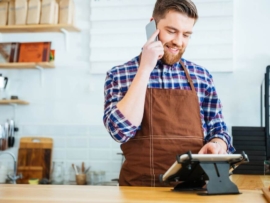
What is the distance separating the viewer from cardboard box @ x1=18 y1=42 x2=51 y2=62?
4.69 metres

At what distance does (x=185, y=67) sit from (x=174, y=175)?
0.75 metres

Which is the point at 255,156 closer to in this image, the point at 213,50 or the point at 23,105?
the point at 213,50

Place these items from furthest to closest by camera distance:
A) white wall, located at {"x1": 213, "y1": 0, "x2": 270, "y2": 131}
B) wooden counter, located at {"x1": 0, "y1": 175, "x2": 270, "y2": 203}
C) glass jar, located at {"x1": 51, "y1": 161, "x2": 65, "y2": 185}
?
glass jar, located at {"x1": 51, "y1": 161, "x2": 65, "y2": 185}, white wall, located at {"x1": 213, "y1": 0, "x2": 270, "y2": 131}, wooden counter, located at {"x1": 0, "y1": 175, "x2": 270, "y2": 203}

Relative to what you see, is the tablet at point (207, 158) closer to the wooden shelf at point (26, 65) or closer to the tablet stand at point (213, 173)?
the tablet stand at point (213, 173)

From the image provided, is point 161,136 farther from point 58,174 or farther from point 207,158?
point 58,174

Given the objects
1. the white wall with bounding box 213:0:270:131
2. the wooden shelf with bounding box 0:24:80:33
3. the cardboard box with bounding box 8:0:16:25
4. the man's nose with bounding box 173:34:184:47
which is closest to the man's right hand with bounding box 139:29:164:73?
the man's nose with bounding box 173:34:184:47

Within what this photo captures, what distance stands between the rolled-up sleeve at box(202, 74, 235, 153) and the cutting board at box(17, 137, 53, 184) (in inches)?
106

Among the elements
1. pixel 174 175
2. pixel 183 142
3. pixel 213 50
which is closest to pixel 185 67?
pixel 183 142

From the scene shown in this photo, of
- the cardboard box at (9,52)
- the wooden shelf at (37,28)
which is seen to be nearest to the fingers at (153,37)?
the wooden shelf at (37,28)

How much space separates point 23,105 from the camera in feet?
15.8

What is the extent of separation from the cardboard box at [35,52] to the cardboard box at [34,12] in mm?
227

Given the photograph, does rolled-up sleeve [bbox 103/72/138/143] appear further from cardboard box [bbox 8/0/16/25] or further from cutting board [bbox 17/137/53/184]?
cardboard box [bbox 8/0/16/25]

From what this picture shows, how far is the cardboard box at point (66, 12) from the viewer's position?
4.61 metres

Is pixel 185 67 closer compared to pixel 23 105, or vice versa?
pixel 185 67
